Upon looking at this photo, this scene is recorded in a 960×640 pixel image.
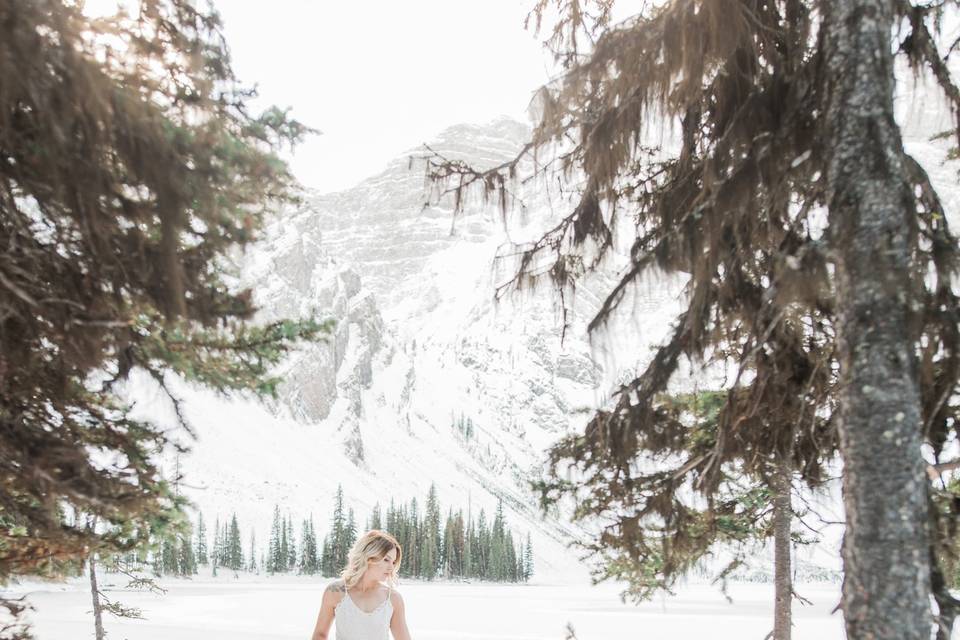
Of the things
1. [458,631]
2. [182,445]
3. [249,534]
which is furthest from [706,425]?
[249,534]

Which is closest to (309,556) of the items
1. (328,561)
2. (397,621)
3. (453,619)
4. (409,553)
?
(328,561)

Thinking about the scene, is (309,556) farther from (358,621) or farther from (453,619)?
(358,621)

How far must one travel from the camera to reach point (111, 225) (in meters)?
2.52

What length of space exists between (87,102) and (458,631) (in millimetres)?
38025

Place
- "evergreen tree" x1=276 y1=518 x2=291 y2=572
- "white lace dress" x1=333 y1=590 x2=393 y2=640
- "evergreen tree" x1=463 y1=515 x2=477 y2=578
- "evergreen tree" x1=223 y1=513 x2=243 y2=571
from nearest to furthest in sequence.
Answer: "white lace dress" x1=333 y1=590 x2=393 y2=640, "evergreen tree" x1=463 y1=515 x2=477 y2=578, "evergreen tree" x1=276 y1=518 x2=291 y2=572, "evergreen tree" x1=223 y1=513 x2=243 y2=571

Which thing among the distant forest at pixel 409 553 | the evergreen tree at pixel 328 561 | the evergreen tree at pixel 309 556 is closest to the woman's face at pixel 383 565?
the distant forest at pixel 409 553

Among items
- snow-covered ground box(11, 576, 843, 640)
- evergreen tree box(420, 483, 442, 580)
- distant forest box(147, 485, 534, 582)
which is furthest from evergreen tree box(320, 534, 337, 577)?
snow-covered ground box(11, 576, 843, 640)

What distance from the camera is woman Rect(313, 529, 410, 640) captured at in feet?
12.7

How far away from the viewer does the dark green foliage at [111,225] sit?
83.4 inches

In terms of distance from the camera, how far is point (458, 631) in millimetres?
35844

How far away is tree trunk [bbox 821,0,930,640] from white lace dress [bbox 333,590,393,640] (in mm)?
2430

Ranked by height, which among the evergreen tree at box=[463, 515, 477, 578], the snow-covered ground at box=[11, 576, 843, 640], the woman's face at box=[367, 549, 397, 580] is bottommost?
the evergreen tree at box=[463, 515, 477, 578]

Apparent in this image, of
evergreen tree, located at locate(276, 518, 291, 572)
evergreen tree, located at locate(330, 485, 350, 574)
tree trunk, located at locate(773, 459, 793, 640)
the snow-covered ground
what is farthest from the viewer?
evergreen tree, located at locate(276, 518, 291, 572)

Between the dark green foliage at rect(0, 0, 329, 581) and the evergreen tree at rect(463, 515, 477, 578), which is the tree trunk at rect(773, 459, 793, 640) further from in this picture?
the evergreen tree at rect(463, 515, 477, 578)
